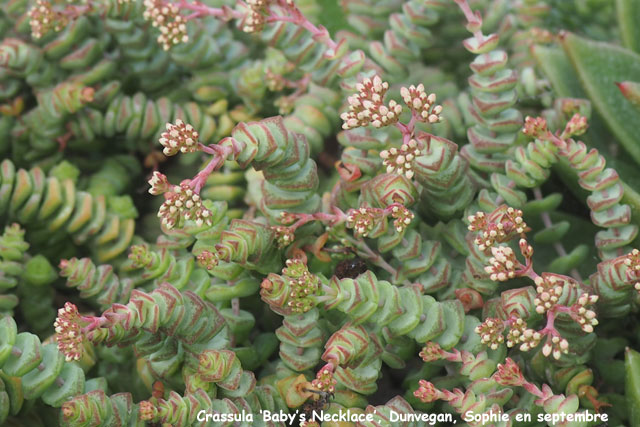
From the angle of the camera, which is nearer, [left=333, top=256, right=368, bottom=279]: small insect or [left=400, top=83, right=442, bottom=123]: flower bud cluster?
[left=400, top=83, right=442, bottom=123]: flower bud cluster

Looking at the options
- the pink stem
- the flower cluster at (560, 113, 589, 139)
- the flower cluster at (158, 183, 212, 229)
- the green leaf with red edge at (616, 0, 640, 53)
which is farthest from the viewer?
the green leaf with red edge at (616, 0, 640, 53)

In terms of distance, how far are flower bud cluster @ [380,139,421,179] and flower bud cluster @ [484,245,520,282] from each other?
129mm

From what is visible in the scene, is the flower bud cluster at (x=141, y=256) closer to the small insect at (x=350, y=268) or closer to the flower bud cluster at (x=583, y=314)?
the small insect at (x=350, y=268)

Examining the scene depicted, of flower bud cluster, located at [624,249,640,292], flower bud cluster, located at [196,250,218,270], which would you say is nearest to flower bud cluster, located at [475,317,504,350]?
flower bud cluster, located at [624,249,640,292]

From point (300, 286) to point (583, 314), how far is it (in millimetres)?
304

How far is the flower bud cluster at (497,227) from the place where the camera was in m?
0.84

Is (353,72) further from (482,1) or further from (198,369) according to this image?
(198,369)

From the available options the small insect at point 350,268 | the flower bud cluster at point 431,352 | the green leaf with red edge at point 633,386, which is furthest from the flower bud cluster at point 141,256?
the green leaf with red edge at point 633,386

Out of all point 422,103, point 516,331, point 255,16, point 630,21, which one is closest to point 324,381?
point 516,331

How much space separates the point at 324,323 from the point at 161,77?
1.79ft

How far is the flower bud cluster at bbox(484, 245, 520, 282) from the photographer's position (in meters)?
0.81

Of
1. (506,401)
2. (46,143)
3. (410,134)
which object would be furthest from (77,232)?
(506,401)

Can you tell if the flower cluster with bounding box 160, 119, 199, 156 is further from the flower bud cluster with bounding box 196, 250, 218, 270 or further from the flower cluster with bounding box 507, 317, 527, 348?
the flower cluster with bounding box 507, 317, 527, 348

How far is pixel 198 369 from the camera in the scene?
2.76 feet
